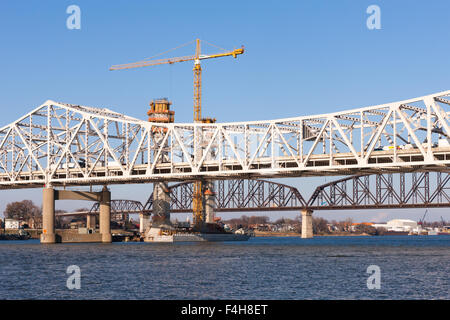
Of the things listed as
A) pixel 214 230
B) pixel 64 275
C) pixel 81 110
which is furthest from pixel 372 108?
pixel 214 230

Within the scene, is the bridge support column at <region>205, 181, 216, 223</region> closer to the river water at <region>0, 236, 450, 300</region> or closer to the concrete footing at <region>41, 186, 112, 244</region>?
the concrete footing at <region>41, 186, 112, 244</region>

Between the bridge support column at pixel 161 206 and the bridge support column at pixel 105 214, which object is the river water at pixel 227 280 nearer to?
the bridge support column at pixel 105 214

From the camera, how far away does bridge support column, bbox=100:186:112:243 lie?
141625mm

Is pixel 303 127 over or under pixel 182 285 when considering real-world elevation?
over

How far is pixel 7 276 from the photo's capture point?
2242 inches

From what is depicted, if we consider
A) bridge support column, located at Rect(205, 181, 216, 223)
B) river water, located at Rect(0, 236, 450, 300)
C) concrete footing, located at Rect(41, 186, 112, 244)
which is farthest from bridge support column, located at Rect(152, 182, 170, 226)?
river water, located at Rect(0, 236, 450, 300)

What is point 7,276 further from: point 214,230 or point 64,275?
point 214,230

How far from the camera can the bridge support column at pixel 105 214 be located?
465ft

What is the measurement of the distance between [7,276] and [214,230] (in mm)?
108385

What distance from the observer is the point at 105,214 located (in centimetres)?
14375

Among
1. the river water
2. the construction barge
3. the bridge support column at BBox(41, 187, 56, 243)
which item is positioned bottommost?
the construction barge

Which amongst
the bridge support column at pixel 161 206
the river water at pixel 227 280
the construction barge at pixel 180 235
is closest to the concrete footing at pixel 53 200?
the bridge support column at pixel 161 206

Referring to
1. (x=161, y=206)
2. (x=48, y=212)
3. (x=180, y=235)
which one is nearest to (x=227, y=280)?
(x=48, y=212)

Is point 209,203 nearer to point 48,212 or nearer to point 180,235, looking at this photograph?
point 180,235
